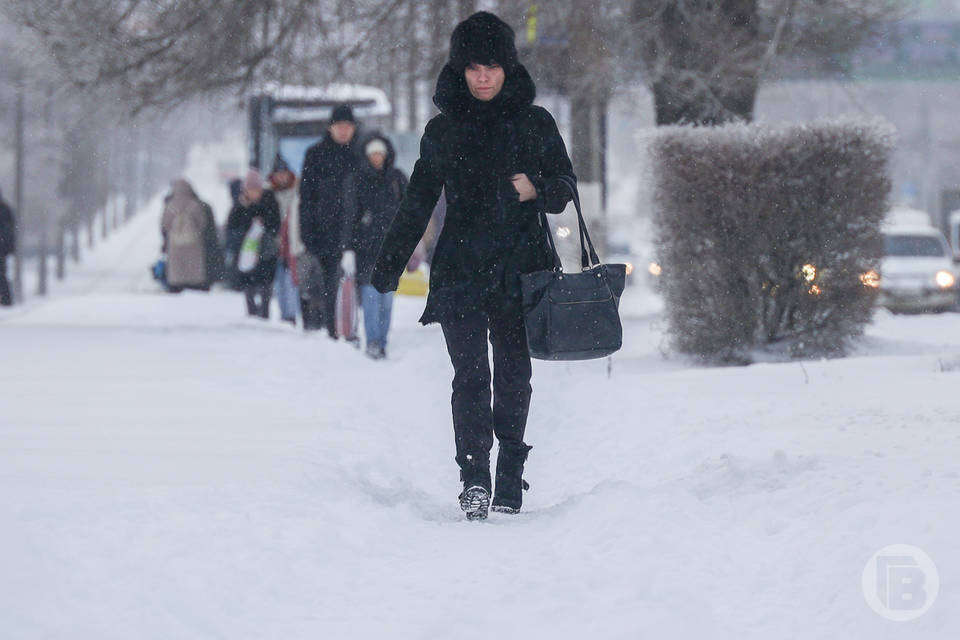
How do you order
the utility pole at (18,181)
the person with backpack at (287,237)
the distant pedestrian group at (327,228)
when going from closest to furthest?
the distant pedestrian group at (327,228), the person with backpack at (287,237), the utility pole at (18,181)

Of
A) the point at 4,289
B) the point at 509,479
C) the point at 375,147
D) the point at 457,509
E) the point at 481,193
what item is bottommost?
the point at 4,289

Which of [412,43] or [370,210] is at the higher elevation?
[412,43]

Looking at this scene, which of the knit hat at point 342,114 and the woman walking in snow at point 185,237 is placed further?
the woman walking in snow at point 185,237

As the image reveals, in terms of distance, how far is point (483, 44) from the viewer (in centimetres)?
496

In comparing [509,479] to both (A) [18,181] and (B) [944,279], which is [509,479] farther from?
(A) [18,181]

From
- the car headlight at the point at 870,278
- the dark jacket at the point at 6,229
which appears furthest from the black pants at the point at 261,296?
the car headlight at the point at 870,278

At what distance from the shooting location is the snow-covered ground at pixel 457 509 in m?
3.69

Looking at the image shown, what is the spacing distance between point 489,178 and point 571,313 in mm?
586

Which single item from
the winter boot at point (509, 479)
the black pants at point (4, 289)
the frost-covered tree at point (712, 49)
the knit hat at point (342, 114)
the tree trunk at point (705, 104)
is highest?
the frost-covered tree at point (712, 49)

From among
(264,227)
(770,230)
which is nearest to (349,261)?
(770,230)

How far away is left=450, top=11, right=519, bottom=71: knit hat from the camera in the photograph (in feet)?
16.3

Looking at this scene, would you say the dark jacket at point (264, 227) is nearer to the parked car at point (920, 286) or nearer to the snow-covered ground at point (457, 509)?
the snow-covered ground at point (457, 509)

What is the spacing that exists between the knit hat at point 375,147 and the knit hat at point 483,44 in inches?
229

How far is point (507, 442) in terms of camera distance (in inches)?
210
